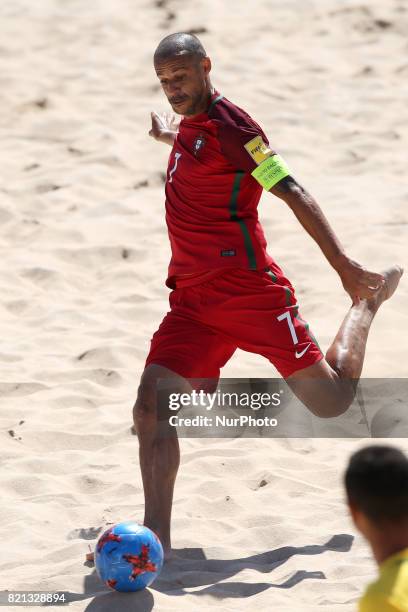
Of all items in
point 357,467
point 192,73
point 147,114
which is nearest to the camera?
point 357,467

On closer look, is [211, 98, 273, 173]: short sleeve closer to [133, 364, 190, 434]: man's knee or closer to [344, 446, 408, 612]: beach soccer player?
[133, 364, 190, 434]: man's knee

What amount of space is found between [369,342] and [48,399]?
1.88 meters

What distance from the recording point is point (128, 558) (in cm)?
385

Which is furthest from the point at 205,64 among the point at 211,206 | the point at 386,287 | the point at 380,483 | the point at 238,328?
the point at 380,483

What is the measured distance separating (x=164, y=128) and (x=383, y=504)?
10.9ft

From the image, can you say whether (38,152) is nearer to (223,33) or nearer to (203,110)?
(223,33)

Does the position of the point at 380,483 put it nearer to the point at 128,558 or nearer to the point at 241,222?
the point at 128,558

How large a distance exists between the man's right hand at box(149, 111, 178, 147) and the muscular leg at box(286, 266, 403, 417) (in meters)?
1.18

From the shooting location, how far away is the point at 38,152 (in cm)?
917

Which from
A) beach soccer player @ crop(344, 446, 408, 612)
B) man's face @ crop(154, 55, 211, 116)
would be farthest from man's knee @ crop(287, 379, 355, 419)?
beach soccer player @ crop(344, 446, 408, 612)

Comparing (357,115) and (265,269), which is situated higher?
(265,269)

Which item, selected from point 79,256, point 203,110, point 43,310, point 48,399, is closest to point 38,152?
point 79,256

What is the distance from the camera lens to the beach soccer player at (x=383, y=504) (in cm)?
236

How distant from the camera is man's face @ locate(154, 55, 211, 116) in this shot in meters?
4.43
